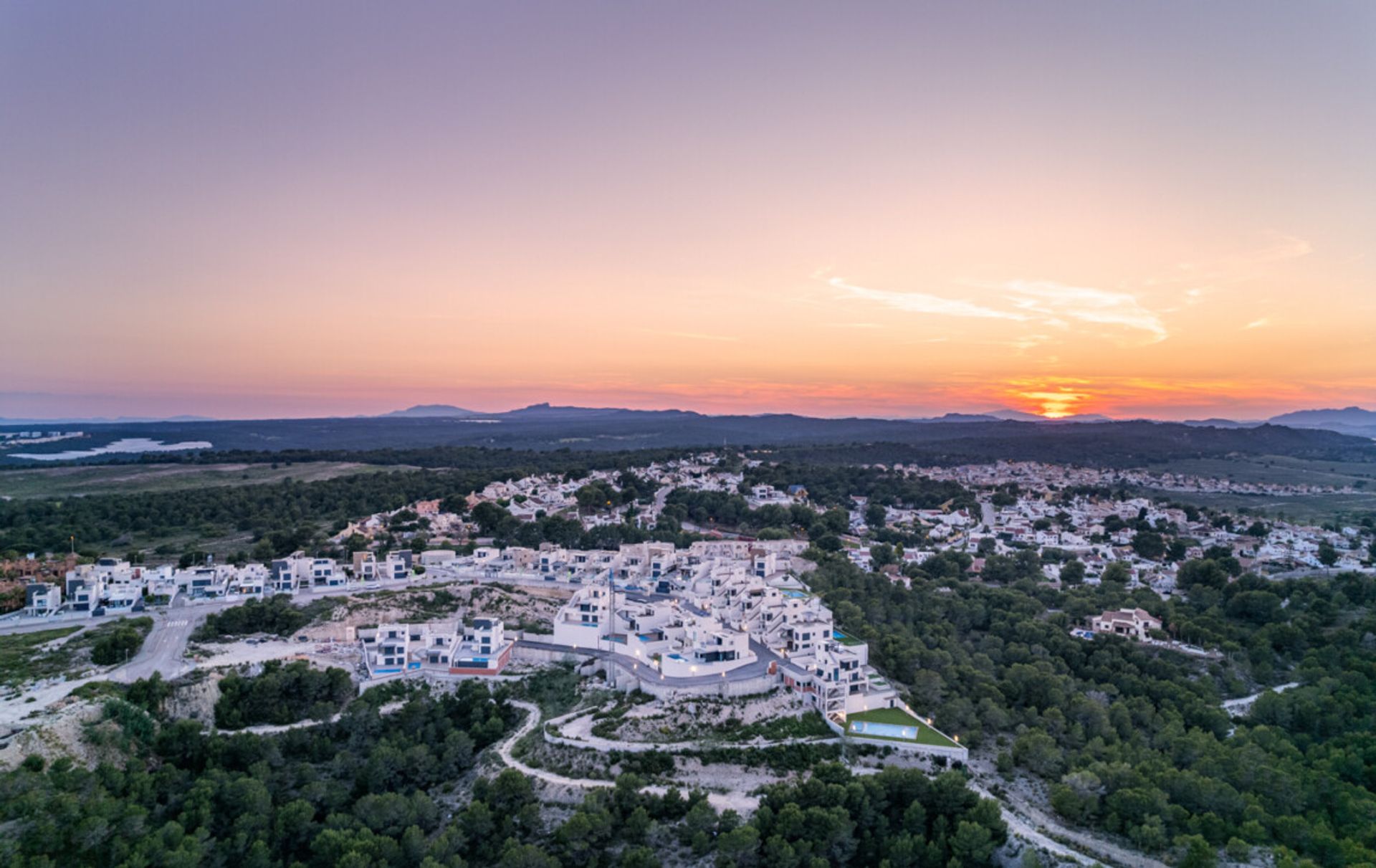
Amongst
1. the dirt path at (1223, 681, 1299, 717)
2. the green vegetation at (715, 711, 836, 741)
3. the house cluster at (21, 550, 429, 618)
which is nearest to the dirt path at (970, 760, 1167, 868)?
the green vegetation at (715, 711, 836, 741)

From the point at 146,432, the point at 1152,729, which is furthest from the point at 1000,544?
the point at 146,432

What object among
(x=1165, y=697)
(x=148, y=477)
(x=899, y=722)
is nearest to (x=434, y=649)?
(x=899, y=722)

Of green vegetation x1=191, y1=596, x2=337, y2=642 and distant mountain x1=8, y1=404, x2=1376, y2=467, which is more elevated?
distant mountain x1=8, y1=404, x2=1376, y2=467

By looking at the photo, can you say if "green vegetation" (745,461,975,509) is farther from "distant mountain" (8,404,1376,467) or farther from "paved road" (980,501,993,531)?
"distant mountain" (8,404,1376,467)

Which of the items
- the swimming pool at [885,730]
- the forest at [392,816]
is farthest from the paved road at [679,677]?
the forest at [392,816]

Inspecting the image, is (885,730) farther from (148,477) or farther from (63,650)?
(148,477)

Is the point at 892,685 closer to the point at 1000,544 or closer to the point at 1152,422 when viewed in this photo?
the point at 1000,544
